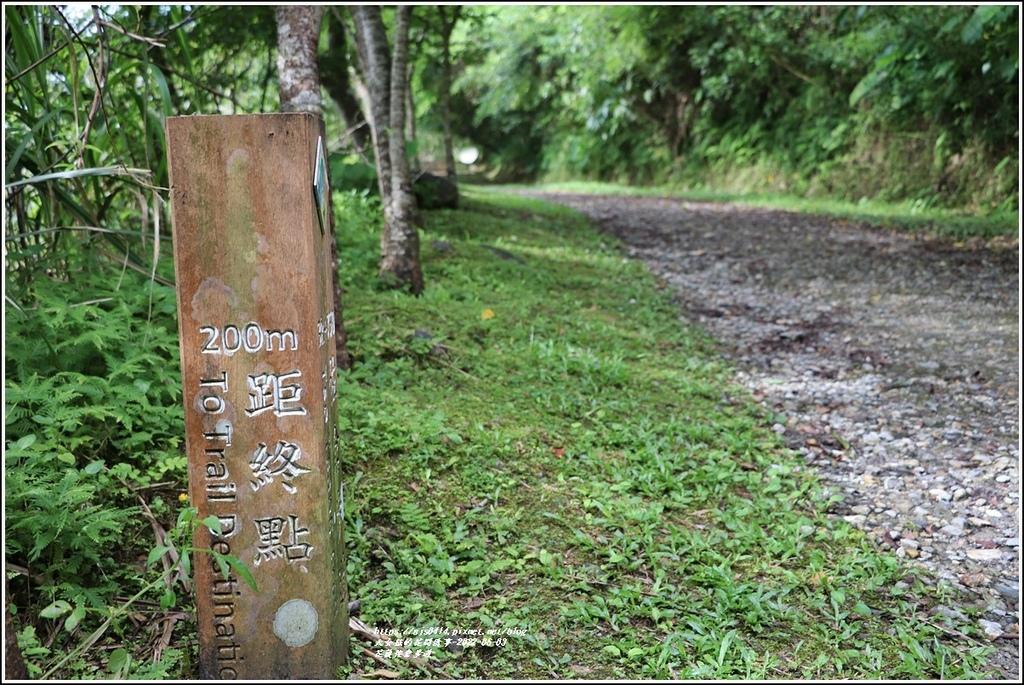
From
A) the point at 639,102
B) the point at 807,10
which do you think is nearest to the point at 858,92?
the point at 807,10

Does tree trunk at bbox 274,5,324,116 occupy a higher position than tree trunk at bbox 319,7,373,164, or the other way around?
tree trunk at bbox 319,7,373,164

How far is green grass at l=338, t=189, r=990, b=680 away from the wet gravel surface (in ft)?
0.68

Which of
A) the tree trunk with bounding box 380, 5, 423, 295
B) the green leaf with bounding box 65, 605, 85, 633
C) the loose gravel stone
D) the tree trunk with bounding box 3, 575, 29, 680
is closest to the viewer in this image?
the tree trunk with bounding box 3, 575, 29, 680

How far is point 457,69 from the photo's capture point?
23531 millimetres

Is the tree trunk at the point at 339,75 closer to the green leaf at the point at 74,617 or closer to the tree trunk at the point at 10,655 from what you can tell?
the green leaf at the point at 74,617

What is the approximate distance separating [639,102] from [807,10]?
481cm

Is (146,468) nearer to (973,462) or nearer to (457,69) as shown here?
(973,462)

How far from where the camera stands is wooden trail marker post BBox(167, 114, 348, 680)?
7.31ft

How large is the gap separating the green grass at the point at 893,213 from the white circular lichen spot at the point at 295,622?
904 cm

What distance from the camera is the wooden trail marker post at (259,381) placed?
87.7 inches

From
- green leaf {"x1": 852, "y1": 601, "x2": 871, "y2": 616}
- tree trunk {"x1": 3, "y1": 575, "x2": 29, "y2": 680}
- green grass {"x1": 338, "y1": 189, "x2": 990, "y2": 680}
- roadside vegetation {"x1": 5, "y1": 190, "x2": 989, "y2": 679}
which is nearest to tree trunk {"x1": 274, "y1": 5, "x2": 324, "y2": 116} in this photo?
roadside vegetation {"x1": 5, "y1": 190, "x2": 989, "y2": 679}

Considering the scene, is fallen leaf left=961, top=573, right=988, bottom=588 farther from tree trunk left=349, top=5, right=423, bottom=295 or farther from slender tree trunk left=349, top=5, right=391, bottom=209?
slender tree trunk left=349, top=5, right=391, bottom=209

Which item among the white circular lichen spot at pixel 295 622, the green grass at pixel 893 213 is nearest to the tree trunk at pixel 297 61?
the white circular lichen spot at pixel 295 622

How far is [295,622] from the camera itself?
2.44m
